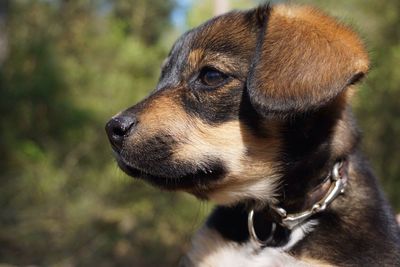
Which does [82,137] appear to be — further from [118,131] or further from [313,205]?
[313,205]

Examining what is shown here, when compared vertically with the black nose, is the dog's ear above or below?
above

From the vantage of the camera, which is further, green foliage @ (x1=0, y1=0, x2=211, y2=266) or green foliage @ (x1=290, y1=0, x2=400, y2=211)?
green foliage @ (x1=0, y1=0, x2=211, y2=266)

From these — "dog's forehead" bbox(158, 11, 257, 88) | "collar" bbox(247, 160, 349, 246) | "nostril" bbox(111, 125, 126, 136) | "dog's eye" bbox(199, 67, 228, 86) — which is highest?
"dog's forehead" bbox(158, 11, 257, 88)

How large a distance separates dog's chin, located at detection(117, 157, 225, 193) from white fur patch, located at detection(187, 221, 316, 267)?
32 centimetres

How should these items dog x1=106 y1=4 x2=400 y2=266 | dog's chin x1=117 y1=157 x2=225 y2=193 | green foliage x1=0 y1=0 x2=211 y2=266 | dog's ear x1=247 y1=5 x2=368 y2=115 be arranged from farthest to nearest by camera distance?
green foliage x1=0 y1=0 x2=211 y2=266 < dog's chin x1=117 y1=157 x2=225 y2=193 < dog x1=106 y1=4 x2=400 y2=266 < dog's ear x1=247 y1=5 x2=368 y2=115

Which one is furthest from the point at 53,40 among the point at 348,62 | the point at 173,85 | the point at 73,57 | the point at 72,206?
the point at 348,62

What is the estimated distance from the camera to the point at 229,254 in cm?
328

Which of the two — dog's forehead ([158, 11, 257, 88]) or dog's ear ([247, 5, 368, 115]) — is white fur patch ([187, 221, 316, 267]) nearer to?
dog's ear ([247, 5, 368, 115])

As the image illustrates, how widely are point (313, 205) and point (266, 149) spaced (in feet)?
1.30

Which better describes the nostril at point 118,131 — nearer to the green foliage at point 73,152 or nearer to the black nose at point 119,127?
the black nose at point 119,127

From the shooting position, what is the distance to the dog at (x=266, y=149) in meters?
3.08

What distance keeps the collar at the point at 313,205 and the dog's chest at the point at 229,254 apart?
0.07 meters

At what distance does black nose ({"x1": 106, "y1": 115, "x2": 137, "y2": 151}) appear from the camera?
3.09m

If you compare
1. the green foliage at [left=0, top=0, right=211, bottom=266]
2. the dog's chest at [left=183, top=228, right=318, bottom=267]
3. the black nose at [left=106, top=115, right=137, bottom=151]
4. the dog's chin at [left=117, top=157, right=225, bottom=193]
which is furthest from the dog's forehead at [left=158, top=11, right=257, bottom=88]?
the green foliage at [left=0, top=0, right=211, bottom=266]
